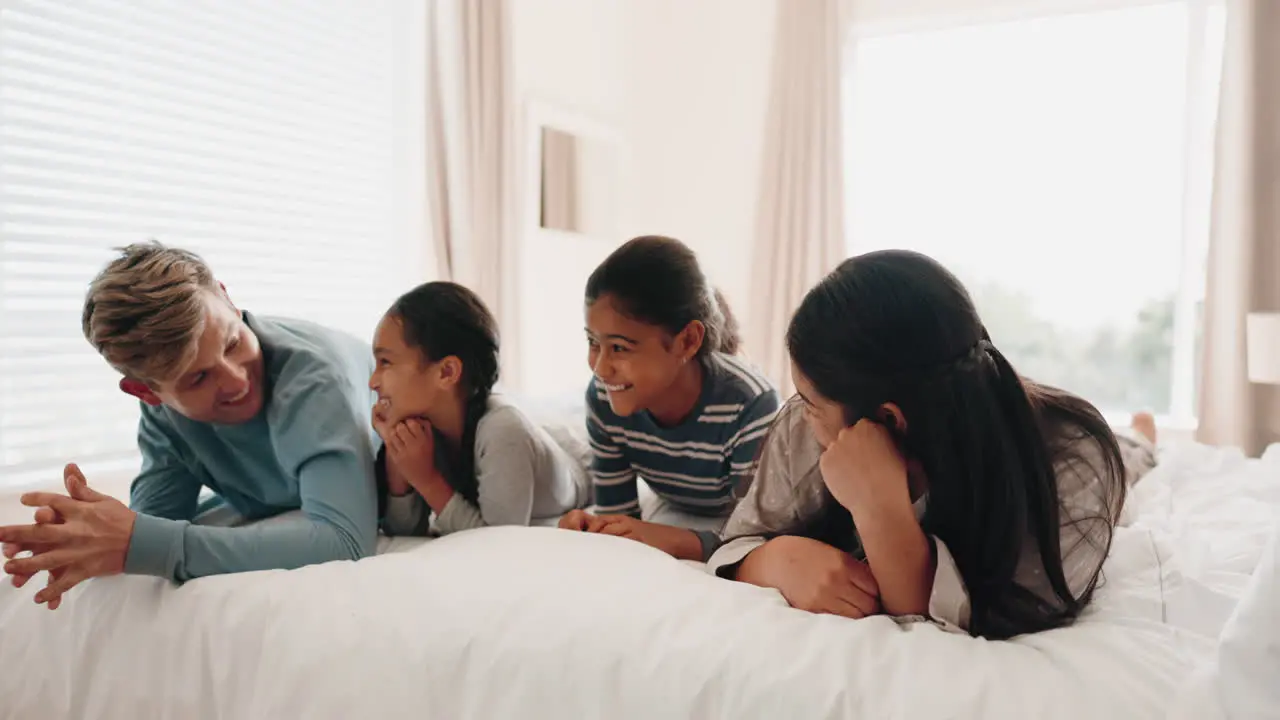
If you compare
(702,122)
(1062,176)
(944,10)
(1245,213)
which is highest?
(944,10)

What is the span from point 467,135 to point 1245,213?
2855 mm

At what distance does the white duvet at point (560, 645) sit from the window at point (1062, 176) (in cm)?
265

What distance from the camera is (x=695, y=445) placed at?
60.6 inches

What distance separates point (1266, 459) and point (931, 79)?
2.59 metres

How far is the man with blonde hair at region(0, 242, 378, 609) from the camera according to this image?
3.53ft

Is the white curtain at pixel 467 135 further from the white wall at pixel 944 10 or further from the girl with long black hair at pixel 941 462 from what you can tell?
the girl with long black hair at pixel 941 462

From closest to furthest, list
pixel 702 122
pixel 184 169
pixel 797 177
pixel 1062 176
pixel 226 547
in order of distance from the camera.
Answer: pixel 226 547 < pixel 184 169 < pixel 1062 176 < pixel 797 177 < pixel 702 122

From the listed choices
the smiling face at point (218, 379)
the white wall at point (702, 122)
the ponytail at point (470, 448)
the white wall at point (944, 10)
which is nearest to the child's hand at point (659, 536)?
the ponytail at point (470, 448)

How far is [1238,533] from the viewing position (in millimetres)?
1280

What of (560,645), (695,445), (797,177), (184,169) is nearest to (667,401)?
(695,445)

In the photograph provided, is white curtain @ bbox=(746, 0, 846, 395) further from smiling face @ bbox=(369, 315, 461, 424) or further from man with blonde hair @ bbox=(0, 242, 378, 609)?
man with blonde hair @ bbox=(0, 242, 378, 609)

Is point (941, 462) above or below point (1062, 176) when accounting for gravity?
below

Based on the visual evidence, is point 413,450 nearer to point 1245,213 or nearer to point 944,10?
point 1245,213

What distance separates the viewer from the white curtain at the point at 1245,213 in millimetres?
3148
